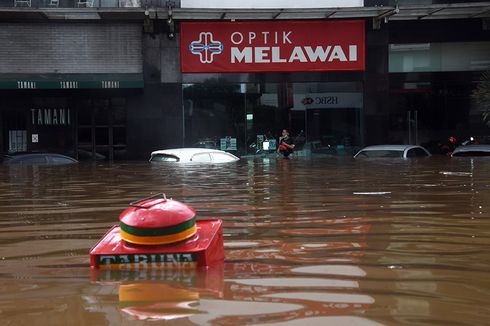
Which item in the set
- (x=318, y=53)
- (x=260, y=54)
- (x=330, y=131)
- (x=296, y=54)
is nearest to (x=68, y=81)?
(x=260, y=54)

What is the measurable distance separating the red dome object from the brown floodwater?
0.20m

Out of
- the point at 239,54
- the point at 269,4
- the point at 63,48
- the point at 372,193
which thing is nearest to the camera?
the point at 372,193

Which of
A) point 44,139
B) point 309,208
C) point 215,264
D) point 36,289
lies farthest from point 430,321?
point 44,139

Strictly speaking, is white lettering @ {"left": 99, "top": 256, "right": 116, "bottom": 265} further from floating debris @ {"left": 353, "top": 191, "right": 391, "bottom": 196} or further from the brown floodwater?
floating debris @ {"left": 353, "top": 191, "right": 391, "bottom": 196}

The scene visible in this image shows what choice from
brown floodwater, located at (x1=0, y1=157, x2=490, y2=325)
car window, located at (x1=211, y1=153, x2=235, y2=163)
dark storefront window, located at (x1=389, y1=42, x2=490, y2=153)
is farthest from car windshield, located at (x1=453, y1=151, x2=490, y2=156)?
brown floodwater, located at (x1=0, y1=157, x2=490, y2=325)

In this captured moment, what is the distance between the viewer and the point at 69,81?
19.2 meters

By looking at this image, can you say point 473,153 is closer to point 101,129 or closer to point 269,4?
point 269,4

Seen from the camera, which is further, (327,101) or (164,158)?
(327,101)

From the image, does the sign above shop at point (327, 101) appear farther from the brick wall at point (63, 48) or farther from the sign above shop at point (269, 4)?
the brick wall at point (63, 48)

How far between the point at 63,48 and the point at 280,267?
18.2 m

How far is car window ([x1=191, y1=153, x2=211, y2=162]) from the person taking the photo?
14.5 meters

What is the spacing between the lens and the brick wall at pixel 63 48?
19469 millimetres

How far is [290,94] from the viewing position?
20.9 metres

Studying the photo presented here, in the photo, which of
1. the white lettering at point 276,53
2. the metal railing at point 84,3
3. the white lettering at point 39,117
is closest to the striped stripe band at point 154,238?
the metal railing at point 84,3
